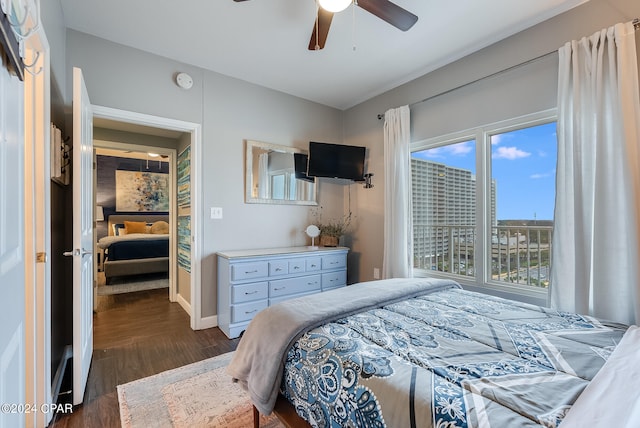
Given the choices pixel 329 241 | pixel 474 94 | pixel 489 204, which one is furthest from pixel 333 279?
pixel 474 94

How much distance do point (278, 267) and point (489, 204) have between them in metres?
2.12

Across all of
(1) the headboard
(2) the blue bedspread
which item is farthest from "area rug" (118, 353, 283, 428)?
(1) the headboard

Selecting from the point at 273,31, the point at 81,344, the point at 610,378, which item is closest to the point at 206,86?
the point at 273,31

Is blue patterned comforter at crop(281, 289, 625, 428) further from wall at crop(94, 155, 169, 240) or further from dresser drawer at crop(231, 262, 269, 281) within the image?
wall at crop(94, 155, 169, 240)

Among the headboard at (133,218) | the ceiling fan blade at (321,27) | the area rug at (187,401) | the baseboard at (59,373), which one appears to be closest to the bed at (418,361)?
the area rug at (187,401)

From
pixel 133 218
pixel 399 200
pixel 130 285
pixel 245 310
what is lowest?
pixel 130 285

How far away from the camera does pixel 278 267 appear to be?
2.99m

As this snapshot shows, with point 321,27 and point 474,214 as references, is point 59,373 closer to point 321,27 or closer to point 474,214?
point 321,27

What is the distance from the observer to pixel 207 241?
3.04m

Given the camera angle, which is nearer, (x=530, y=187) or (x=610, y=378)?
(x=610, y=378)

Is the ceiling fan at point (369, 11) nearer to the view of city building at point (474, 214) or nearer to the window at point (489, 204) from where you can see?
the window at point (489, 204)

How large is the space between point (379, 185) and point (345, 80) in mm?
1297

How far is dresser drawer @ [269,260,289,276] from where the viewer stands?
2955mm

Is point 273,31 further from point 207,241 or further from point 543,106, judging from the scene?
point 543,106
